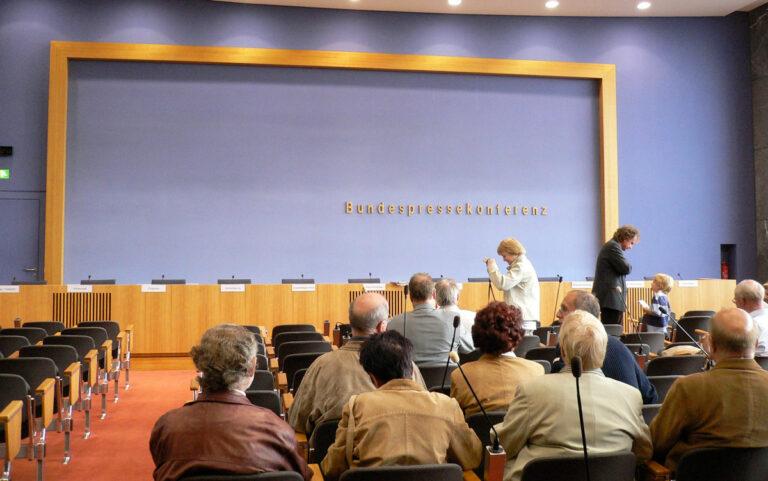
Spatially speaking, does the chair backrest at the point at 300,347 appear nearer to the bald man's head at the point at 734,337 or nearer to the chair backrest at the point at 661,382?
the chair backrest at the point at 661,382

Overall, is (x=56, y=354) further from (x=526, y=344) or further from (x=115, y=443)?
(x=526, y=344)

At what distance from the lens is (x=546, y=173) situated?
11.2 meters

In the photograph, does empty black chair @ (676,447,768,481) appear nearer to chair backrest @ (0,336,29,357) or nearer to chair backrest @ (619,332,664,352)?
chair backrest @ (619,332,664,352)

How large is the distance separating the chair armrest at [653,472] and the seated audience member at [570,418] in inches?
1.7

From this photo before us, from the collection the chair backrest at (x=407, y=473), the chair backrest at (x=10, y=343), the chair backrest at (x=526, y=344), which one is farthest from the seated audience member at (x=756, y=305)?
the chair backrest at (x=10, y=343)

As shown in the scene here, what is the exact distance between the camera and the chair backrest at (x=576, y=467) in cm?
208

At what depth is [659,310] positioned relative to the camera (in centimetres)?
636

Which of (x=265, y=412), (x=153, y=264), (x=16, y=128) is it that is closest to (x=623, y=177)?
(x=153, y=264)

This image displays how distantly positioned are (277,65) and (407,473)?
9.44m

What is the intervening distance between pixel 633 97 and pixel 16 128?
31.6 ft

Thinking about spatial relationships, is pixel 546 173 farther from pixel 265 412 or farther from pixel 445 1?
pixel 265 412

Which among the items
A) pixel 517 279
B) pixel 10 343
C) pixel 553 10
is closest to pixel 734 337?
pixel 517 279

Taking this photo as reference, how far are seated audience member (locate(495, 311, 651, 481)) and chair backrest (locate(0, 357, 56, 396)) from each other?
2881 millimetres

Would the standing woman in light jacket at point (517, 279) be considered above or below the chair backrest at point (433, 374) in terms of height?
above
